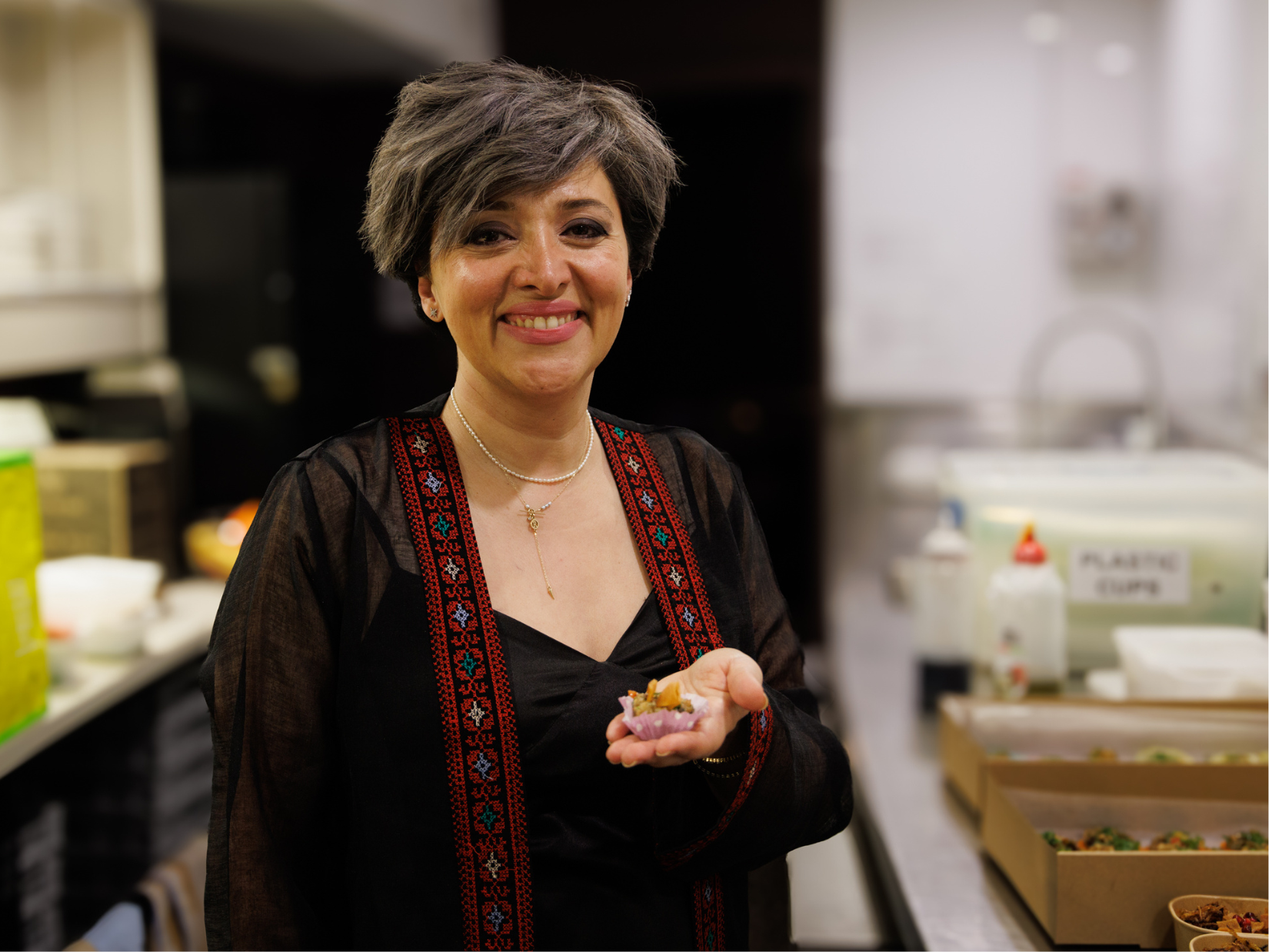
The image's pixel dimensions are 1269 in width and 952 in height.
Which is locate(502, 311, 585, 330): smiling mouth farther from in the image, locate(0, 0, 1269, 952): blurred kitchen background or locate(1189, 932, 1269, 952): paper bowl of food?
locate(0, 0, 1269, 952): blurred kitchen background

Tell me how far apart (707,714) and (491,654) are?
22 centimetres

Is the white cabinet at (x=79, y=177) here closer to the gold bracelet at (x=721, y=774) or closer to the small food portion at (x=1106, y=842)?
the gold bracelet at (x=721, y=774)

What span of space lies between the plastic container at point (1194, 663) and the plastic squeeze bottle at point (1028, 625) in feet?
0.32

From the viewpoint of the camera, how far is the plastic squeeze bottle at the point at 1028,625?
1.75m

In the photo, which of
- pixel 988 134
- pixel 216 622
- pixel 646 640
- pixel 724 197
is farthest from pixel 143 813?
pixel 988 134

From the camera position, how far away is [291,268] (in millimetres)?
3639

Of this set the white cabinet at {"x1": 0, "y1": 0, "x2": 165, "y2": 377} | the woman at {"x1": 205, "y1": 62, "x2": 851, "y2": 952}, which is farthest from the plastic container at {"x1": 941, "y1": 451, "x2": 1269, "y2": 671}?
the white cabinet at {"x1": 0, "y1": 0, "x2": 165, "y2": 377}

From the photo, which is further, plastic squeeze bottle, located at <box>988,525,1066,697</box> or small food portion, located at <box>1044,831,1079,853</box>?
plastic squeeze bottle, located at <box>988,525,1066,697</box>

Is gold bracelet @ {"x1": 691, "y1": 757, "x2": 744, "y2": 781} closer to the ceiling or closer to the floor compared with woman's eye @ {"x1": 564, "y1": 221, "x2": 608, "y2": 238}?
closer to the floor

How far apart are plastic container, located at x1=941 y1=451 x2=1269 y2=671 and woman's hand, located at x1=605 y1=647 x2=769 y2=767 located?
91cm

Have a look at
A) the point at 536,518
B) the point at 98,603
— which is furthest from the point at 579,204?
the point at 98,603

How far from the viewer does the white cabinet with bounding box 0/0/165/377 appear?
2.73 m

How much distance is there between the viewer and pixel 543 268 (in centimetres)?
110

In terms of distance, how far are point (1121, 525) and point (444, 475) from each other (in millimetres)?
1152
